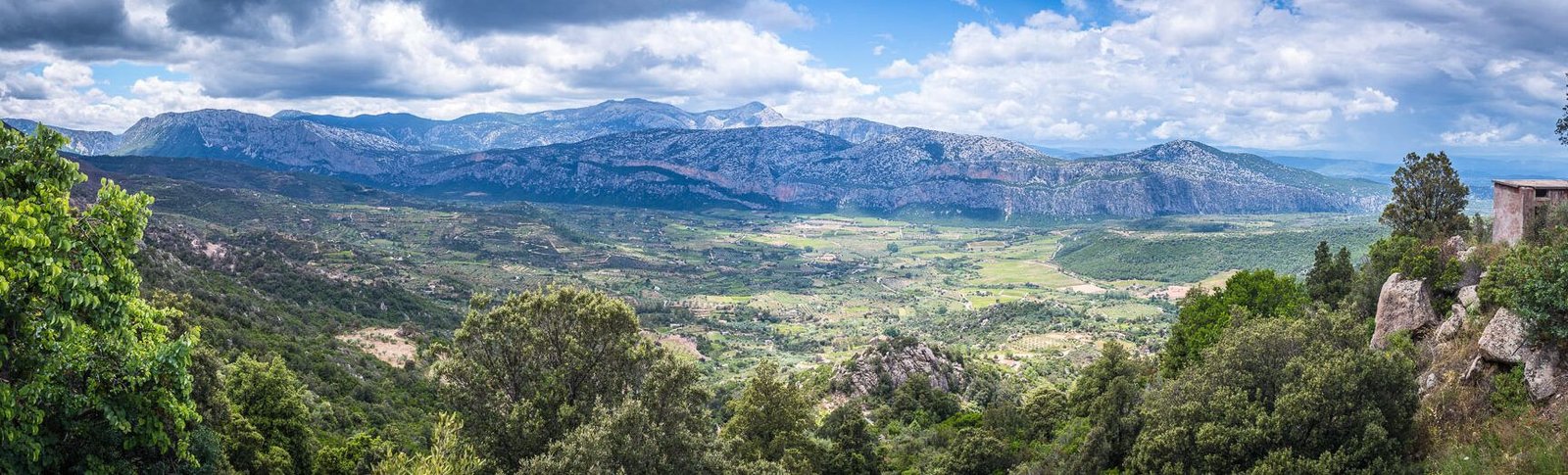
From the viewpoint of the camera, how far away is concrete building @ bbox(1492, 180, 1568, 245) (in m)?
30.0

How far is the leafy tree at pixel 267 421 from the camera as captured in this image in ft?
87.7

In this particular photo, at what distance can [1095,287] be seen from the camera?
192375 millimetres

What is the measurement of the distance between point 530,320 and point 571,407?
2787 mm

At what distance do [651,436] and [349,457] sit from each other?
1924 cm

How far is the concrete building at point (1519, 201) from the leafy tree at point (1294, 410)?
12.5m

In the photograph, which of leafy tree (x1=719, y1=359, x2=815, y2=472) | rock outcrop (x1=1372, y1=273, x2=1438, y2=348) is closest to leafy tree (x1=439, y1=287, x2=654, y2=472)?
leafy tree (x1=719, y1=359, x2=815, y2=472)

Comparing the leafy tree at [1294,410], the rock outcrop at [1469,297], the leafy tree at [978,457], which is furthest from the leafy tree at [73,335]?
the rock outcrop at [1469,297]

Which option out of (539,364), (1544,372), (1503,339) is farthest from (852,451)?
(1544,372)

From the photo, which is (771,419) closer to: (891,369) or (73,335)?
(73,335)

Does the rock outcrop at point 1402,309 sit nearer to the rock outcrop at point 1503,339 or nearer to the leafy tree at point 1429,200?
the rock outcrop at point 1503,339

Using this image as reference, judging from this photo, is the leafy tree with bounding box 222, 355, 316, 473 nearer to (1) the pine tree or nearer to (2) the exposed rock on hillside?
(2) the exposed rock on hillside

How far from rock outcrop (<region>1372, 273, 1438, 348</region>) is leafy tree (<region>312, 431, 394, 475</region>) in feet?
124

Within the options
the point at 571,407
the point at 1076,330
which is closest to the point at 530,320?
the point at 571,407

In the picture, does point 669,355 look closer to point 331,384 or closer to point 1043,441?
point 1043,441
